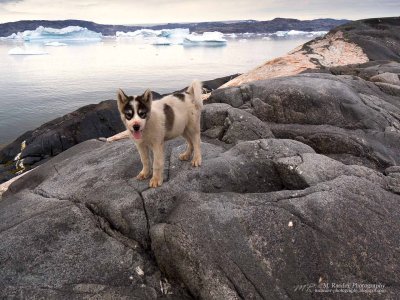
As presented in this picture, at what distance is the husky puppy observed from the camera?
737 centimetres

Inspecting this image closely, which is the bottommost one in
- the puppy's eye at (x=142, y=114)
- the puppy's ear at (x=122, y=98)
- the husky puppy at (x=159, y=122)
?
the husky puppy at (x=159, y=122)

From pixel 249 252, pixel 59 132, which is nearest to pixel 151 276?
pixel 249 252

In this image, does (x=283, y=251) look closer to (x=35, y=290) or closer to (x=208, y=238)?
(x=208, y=238)

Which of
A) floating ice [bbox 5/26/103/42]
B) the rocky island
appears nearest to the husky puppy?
the rocky island

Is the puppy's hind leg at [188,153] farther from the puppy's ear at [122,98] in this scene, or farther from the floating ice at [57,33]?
the floating ice at [57,33]

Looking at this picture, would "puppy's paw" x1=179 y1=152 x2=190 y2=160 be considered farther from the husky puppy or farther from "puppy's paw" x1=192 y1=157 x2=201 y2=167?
"puppy's paw" x1=192 y1=157 x2=201 y2=167

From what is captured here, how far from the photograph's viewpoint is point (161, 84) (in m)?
58.8

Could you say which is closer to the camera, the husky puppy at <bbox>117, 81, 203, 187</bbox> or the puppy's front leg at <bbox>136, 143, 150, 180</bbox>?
the husky puppy at <bbox>117, 81, 203, 187</bbox>

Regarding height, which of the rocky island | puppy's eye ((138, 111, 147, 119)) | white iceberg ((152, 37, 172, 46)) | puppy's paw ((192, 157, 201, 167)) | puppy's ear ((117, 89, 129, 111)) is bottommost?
white iceberg ((152, 37, 172, 46))

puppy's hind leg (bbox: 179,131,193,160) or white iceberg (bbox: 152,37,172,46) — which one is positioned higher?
puppy's hind leg (bbox: 179,131,193,160)

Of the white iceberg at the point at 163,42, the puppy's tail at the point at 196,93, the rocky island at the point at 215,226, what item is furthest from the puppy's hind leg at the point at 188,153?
the white iceberg at the point at 163,42

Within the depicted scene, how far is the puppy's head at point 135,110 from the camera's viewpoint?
7.23m

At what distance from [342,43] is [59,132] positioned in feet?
87.8

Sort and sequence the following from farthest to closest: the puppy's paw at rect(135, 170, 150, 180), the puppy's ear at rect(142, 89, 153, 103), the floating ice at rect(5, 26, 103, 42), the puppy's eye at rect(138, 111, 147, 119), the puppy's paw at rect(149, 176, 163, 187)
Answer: the floating ice at rect(5, 26, 103, 42) → the puppy's paw at rect(135, 170, 150, 180) → the puppy's paw at rect(149, 176, 163, 187) → the puppy's ear at rect(142, 89, 153, 103) → the puppy's eye at rect(138, 111, 147, 119)
